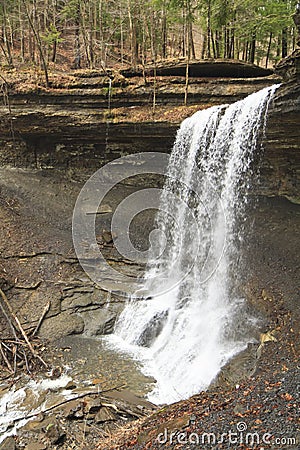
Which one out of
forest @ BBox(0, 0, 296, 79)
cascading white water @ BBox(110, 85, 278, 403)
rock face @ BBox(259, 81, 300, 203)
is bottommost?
cascading white water @ BBox(110, 85, 278, 403)

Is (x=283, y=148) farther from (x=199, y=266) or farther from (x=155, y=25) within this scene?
(x=155, y=25)

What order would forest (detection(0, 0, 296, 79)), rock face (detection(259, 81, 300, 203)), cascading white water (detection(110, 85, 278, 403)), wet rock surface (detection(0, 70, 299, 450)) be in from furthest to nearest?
forest (detection(0, 0, 296, 79)) < cascading white water (detection(110, 85, 278, 403)) < rock face (detection(259, 81, 300, 203)) < wet rock surface (detection(0, 70, 299, 450))

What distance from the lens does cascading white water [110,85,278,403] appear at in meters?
7.37


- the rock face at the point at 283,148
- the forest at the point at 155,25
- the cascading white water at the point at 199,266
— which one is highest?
the forest at the point at 155,25

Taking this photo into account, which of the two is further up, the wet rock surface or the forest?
the forest

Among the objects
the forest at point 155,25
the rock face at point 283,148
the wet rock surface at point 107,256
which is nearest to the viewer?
the wet rock surface at point 107,256

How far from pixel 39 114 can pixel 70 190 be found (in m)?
2.70

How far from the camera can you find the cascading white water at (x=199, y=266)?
7367 millimetres

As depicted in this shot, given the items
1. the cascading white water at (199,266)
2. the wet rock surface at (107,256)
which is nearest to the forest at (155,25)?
the wet rock surface at (107,256)

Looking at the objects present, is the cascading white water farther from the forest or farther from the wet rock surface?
the forest

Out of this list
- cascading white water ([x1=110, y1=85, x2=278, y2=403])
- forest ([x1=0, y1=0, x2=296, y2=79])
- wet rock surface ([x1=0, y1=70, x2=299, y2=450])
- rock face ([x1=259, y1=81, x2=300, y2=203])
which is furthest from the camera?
forest ([x1=0, y1=0, x2=296, y2=79])

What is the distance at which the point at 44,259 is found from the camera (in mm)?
10852

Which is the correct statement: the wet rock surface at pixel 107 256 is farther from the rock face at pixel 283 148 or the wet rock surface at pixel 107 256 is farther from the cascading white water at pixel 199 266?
the cascading white water at pixel 199 266

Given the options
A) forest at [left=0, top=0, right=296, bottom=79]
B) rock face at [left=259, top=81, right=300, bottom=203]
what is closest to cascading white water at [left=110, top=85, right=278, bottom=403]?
rock face at [left=259, top=81, right=300, bottom=203]
